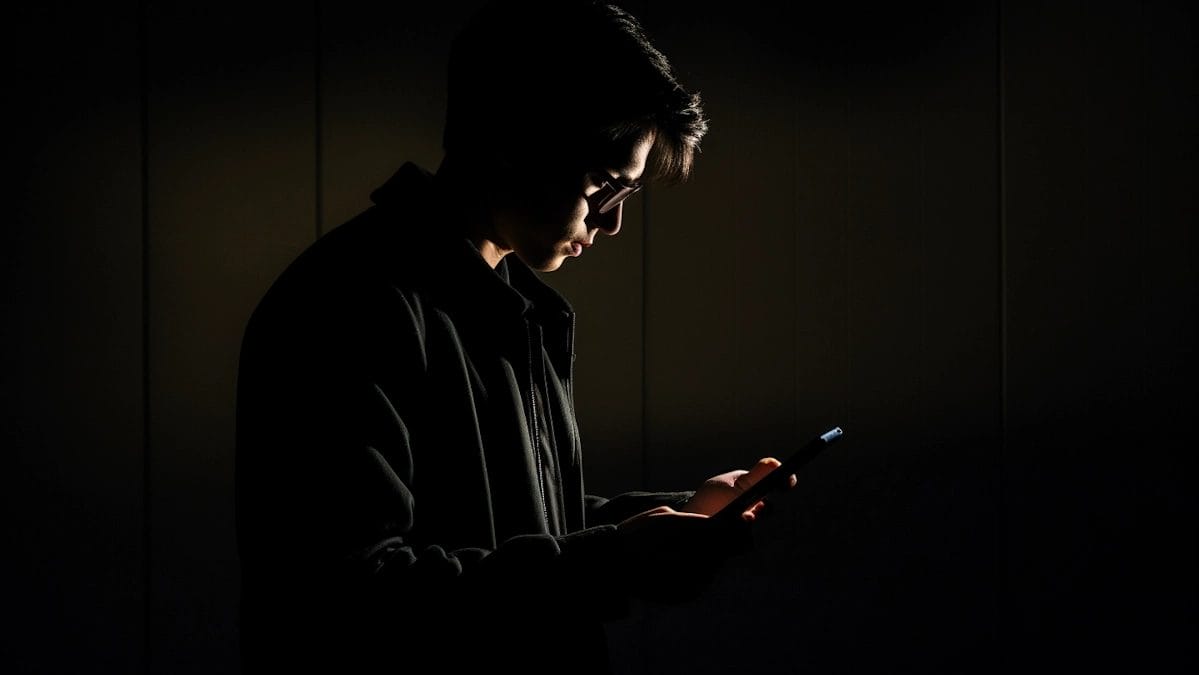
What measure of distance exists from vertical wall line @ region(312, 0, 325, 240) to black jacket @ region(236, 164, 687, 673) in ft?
3.12

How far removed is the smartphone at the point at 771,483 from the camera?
817 mm

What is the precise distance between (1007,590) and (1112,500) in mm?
297

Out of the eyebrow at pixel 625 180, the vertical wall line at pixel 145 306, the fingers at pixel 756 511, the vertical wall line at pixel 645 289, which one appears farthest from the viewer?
the vertical wall line at pixel 645 289

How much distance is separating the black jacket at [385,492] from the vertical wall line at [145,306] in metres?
1.06

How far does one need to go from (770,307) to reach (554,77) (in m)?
1.13

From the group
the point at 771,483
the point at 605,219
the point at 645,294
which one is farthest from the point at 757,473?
the point at 645,294

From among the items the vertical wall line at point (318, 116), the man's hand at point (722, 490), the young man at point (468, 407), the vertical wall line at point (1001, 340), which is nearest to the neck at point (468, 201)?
the young man at point (468, 407)

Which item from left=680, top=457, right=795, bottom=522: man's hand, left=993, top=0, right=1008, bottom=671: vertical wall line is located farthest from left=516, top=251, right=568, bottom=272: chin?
left=993, top=0, right=1008, bottom=671: vertical wall line

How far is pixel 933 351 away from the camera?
201cm

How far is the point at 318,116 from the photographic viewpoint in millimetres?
1808

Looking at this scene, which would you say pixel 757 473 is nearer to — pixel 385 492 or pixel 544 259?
pixel 544 259

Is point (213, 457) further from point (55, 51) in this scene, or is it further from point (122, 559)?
point (55, 51)

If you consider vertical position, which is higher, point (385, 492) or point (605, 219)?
point (605, 219)

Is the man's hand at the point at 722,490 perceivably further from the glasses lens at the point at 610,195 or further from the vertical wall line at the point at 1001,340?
the vertical wall line at the point at 1001,340
